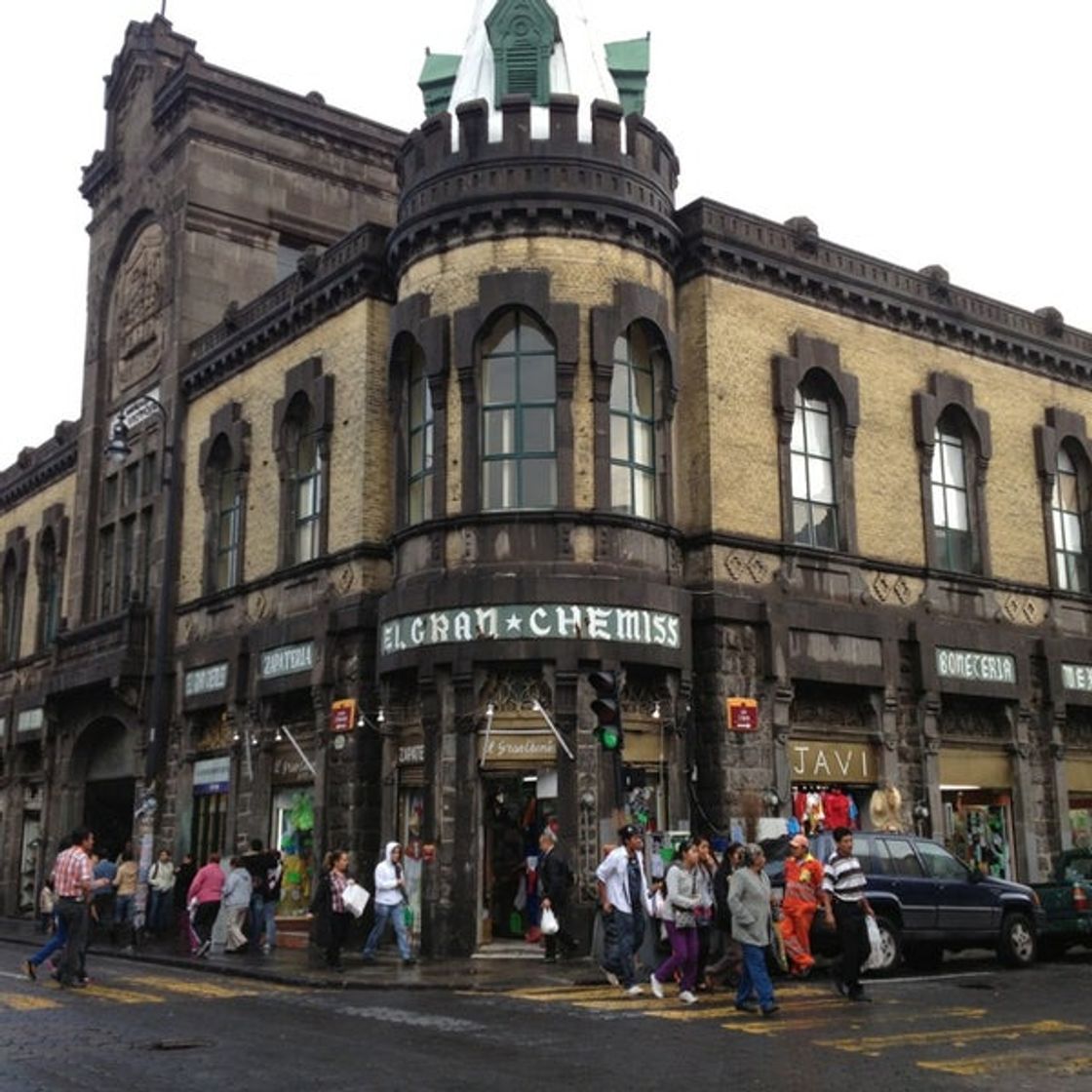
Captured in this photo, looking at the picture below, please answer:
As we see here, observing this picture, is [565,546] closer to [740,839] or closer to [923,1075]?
[740,839]

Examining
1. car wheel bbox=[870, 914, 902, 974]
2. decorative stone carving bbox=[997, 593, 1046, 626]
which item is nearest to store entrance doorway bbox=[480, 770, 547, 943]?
car wheel bbox=[870, 914, 902, 974]

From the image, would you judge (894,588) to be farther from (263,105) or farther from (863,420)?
(263,105)

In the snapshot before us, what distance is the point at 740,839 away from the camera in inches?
832

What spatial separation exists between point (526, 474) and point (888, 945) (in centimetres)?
908

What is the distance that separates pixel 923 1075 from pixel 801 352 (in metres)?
16.8

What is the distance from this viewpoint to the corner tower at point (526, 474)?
67.6 ft

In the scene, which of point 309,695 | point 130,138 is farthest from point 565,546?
point 130,138

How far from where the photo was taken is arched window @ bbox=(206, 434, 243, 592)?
→ 93.0 ft

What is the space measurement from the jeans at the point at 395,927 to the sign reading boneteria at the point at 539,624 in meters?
4.02

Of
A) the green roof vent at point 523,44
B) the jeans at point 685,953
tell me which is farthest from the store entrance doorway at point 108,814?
the jeans at point 685,953

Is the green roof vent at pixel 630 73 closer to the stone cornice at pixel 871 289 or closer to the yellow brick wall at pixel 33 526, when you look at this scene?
the stone cornice at pixel 871 289

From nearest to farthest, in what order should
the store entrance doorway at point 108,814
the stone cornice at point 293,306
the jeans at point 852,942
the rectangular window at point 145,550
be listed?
the jeans at point 852,942 → the stone cornice at point 293,306 → the rectangular window at point 145,550 → the store entrance doorway at point 108,814

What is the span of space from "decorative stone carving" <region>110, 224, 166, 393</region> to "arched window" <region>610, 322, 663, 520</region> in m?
13.8

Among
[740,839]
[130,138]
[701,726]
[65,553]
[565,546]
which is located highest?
[130,138]
